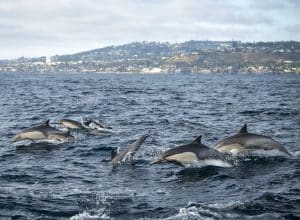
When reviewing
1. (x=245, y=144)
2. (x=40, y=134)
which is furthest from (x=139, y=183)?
(x=40, y=134)

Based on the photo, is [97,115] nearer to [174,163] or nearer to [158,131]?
[158,131]

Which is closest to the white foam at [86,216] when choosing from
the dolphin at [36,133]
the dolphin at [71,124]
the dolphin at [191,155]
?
the dolphin at [191,155]

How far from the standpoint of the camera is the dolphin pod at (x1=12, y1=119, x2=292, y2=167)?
20.2 metres

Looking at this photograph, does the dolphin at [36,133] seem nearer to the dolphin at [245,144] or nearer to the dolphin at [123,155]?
the dolphin at [123,155]

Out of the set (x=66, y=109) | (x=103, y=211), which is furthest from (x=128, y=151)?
(x=66, y=109)

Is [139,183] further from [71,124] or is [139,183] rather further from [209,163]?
[71,124]

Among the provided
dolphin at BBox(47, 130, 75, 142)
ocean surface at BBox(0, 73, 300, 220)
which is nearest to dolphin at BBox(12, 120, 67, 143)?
dolphin at BBox(47, 130, 75, 142)

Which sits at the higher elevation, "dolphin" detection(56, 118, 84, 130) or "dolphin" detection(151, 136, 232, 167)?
"dolphin" detection(151, 136, 232, 167)

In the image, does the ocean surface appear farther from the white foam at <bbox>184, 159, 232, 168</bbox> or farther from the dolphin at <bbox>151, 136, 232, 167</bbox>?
the dolphin at <bbox>151, 136, 232, 167</bbox>

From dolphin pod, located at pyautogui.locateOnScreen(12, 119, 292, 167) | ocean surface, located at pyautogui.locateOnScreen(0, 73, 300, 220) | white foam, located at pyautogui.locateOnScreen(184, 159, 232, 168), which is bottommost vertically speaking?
ocean surface, located at pyautogui.locateOnScreen(0, 73, 300, 220)

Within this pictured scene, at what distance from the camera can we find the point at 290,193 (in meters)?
16.0

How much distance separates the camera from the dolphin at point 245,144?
73.2ft

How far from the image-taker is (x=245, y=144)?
22406 mm

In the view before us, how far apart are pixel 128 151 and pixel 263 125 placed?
1580 cm
